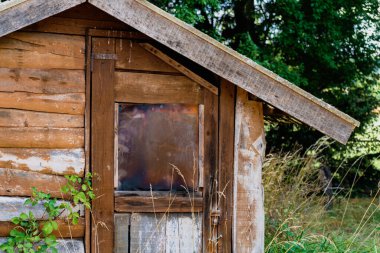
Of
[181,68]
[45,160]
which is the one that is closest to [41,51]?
[45,160]

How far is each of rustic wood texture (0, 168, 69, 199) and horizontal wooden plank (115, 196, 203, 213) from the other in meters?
0.48

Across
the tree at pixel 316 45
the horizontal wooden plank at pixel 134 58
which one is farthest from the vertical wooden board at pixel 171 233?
the tree at pixel 316 45

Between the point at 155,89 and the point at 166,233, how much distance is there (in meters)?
1.21

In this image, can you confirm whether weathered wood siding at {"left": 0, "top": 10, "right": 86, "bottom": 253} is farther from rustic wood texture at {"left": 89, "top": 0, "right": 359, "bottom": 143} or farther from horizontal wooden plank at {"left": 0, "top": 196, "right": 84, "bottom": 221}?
rustic wood texture at {"left": 89, "top": 0, "right": 359, "bottom": 143}

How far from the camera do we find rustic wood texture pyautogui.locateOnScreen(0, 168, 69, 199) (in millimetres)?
3977

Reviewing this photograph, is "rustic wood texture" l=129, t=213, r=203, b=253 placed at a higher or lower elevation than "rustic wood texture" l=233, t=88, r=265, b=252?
lower

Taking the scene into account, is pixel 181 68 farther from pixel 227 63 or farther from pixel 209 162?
pixel 209 162

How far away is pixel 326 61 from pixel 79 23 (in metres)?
7.69

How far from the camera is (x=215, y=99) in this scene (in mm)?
4242

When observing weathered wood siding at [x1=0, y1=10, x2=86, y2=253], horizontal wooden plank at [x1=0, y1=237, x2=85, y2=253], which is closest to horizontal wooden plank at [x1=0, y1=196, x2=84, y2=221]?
weathered wood siding at [x1=0, y1=10, x2=86, y2=253]

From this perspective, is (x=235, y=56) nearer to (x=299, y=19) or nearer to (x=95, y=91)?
(x=95, y=91)

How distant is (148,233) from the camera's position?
13.7 feet

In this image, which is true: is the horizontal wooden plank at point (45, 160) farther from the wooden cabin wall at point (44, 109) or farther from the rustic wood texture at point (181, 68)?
the rustic wood texture at point (181, 68)

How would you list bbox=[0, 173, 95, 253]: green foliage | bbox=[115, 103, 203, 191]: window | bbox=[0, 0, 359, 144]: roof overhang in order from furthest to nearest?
bbox=[115, 103, 203, 191]: window → bbox=[0, 173, 95, 253]: green foliage → bbox=[0, 0, 359, 144]: roof overhang
